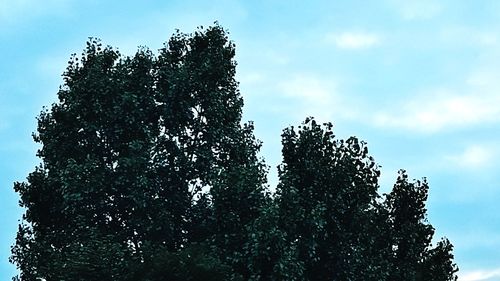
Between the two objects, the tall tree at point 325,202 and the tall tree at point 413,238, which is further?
the tall tree at point 413,238

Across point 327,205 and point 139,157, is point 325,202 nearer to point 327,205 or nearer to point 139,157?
point 327,205

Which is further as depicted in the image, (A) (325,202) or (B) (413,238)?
(B) (413,238)

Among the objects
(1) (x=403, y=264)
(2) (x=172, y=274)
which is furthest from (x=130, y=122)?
(1) (x=403, y=264)

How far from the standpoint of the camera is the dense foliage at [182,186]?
126 feet

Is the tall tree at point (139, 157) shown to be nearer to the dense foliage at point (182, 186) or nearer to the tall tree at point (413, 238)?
the dense foliage at point (182, 186)

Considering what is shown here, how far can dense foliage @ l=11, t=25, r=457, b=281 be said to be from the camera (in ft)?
126

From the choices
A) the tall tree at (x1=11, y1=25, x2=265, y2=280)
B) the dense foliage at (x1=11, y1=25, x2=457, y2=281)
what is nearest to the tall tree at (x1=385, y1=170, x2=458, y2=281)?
the dense foliage at (x1=11, y1=25, x2=457, y2=281)

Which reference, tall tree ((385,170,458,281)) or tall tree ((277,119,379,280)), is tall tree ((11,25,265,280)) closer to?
tall tree ((277,119,379,280))

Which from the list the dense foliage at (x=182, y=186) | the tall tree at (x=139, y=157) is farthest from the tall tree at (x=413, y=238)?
the tall tree at (x=139, y=157)

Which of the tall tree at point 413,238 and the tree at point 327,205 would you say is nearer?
the tree at point 327,205

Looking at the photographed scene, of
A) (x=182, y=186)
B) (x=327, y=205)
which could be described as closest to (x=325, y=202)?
(x=327, y=205)

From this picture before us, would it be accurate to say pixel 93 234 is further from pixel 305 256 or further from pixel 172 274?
pixel 305 256

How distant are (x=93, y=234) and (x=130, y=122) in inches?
295

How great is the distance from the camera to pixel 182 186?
44.1 m
